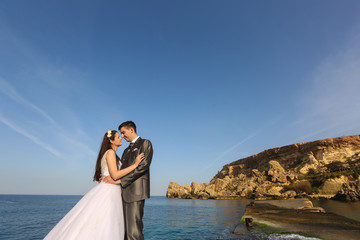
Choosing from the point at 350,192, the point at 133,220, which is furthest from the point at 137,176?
the point at 350,192

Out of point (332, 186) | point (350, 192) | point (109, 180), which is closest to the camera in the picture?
point (109, 180)

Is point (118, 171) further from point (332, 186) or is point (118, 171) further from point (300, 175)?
point (300, 175)

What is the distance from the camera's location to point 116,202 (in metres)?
3.37

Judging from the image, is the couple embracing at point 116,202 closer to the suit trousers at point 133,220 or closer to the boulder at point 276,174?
the suit trousers at point 133,220

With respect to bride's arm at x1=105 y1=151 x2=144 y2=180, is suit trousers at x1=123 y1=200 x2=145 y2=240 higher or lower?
lower

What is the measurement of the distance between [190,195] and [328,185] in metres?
53.8

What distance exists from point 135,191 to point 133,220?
18.9 inches

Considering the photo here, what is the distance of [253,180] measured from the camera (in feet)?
238

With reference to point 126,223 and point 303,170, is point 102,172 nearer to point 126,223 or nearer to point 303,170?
point 126,223

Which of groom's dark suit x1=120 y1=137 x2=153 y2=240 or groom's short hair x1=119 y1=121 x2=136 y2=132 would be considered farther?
groom's short hair x1=119 y1=121 x2=136 y2=132

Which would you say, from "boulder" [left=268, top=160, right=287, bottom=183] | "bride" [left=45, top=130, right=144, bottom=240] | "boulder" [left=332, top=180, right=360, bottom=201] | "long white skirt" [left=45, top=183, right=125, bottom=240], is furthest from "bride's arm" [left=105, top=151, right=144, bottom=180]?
"boulder" [left=268, top=160, right=287, bottom=183]

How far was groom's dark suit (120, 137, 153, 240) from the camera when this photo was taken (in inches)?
131

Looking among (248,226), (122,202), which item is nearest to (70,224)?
(122,202)

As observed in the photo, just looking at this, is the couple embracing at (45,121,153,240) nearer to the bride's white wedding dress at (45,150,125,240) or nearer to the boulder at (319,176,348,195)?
the bride's white wedding dress at (45,150,125,240)
